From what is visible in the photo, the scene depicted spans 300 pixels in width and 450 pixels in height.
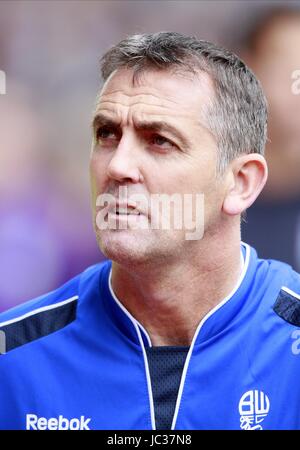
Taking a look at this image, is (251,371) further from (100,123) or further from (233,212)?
(100,123)

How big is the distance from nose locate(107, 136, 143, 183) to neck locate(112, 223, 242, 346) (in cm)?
34

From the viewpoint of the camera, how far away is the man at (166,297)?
2.31m

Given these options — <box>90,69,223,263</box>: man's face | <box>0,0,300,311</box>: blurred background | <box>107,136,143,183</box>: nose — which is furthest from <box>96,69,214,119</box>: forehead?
<box>0,0,300,311</box>: blurred background

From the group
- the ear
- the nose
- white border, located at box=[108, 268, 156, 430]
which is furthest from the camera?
the ear

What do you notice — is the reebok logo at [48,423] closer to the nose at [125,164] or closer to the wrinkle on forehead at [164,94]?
the nose at [125,164]

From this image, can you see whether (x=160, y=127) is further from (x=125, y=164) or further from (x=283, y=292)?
(x=283, y=292)

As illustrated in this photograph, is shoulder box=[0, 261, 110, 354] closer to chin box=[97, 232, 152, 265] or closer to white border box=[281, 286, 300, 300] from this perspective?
chin box=[97, 232, 152, 265]

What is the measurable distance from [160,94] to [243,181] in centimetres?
47

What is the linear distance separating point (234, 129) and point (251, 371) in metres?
0.84

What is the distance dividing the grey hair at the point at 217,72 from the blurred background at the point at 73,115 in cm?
146

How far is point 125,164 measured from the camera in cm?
224

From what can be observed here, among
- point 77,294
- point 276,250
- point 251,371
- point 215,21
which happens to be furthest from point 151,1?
point 251,371

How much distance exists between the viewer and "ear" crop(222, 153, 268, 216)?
2.49 m

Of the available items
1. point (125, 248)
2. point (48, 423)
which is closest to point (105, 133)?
point (125, 248)
